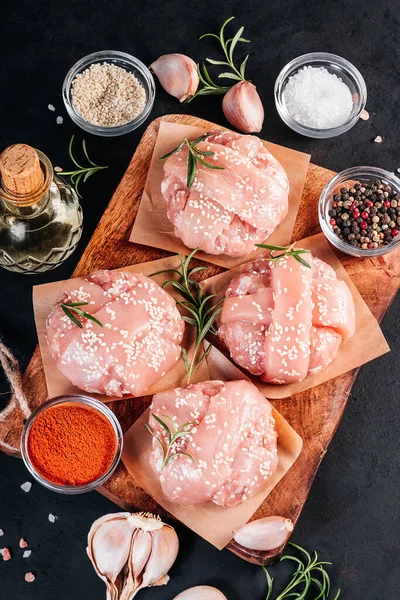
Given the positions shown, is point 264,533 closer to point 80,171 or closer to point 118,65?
point 80,171

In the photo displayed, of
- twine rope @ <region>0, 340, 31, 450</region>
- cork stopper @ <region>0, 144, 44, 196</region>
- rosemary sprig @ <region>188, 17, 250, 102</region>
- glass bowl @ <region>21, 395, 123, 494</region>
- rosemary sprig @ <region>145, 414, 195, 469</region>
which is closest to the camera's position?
cork stopper @ <region>0, 144, 44, 196</region>

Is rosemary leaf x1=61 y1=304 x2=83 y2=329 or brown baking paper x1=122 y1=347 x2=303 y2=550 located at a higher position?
rosemary leaf x1=61 y1=304 x2=83 y2=329

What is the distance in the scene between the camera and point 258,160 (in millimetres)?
4328

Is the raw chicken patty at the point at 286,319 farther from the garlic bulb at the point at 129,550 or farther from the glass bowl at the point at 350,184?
the garlic bulb at the point at 129,550

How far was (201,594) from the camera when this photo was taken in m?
4.33

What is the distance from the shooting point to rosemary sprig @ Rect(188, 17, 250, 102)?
4.68m

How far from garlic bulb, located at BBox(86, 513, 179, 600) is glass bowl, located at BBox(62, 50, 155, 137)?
2.17 metres

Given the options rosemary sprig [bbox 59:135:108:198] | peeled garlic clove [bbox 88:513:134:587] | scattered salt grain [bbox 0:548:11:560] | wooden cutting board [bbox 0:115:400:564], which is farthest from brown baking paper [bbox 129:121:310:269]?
scattered salt grain [bbox 0:548:11:560]

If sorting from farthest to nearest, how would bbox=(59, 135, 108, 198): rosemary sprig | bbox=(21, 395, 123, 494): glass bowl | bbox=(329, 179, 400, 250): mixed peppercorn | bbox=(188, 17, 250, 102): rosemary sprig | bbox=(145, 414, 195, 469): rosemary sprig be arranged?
bbox=(188, 17, 250, 102): rosemary sprig → bbox=(59, 135, 108, 198): rosemary sprig → bbox=(329, 179, 400, 250): mixed peppercorn → bbox=(21, 395, 123, 494): glass bowl → bbox=(145, 414, 195, 469): rosemary sprig

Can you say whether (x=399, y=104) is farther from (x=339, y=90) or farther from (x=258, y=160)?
(x=258, y=160)

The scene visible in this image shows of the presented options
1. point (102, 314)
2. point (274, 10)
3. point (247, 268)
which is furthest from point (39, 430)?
point (274, 10)

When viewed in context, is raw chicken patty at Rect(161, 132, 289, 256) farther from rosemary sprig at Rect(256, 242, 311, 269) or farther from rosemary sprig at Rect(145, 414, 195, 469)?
rosemary sprig at Rect(145, 414, 195, 469)

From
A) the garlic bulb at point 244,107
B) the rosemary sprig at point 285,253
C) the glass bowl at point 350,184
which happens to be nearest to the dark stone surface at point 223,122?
the garlic bulb at point 244,107

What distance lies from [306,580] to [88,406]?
60.0 inches
